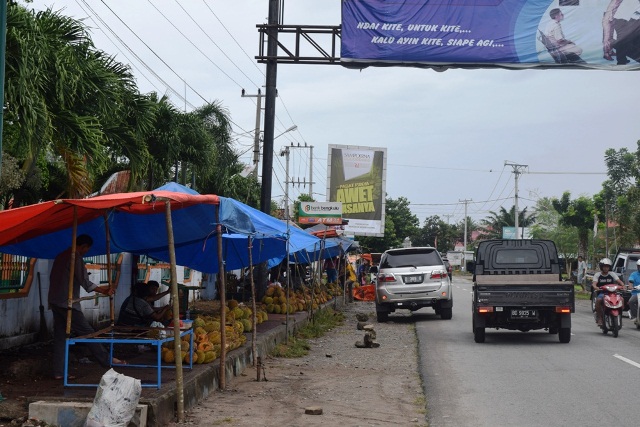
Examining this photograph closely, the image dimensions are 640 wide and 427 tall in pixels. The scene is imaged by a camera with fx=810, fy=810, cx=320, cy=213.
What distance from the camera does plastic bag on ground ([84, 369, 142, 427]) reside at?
7289mm

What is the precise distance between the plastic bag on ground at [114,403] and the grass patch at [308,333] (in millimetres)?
7275

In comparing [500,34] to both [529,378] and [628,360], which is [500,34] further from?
[529,378]

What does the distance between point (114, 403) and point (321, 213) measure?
24335 mm

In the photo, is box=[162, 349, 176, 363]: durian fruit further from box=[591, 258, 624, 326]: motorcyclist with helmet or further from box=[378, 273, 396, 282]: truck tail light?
box=[378, 273, 396, 282]: truck tail light

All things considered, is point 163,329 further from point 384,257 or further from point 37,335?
point 384,257

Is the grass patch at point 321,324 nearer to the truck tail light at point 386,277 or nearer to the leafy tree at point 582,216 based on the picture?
the truck tail light at point 386,277

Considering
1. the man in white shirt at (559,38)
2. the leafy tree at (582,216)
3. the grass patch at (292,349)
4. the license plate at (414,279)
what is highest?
the man in white shirt at (559,38)

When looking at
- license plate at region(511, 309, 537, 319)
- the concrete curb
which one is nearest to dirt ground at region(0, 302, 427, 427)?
the concrete curb

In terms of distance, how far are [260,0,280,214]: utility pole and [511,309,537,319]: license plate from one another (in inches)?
291

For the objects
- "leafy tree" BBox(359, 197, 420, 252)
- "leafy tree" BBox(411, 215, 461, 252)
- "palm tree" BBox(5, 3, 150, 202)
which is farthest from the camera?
"leafy tree" BBox(411, 215, 461, 252)

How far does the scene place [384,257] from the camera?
75.8ft

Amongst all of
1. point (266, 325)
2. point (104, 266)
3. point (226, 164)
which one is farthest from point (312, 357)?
point (226, 164)

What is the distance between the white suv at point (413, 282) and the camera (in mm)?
22266

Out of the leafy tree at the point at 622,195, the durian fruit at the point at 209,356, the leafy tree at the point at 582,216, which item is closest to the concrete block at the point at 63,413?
the durian fruit at the point at 209,356
